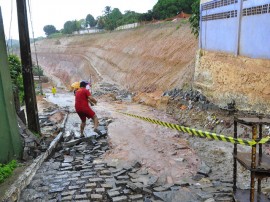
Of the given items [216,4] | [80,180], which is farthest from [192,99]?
[80,180]

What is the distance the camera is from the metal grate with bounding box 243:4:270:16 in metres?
9.17

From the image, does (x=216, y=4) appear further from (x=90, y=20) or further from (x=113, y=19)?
(x=90, y=20)

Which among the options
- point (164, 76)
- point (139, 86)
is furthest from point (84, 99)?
point (139, 86)

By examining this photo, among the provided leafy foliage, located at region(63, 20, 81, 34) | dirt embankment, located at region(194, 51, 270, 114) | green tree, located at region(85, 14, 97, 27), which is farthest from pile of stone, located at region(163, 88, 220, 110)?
green tree, located at region(85, 14, 97, 27)

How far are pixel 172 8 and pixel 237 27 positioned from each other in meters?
31.5

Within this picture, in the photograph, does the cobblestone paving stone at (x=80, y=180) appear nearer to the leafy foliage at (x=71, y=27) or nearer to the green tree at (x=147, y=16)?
the green tree at (x=147, y=16)

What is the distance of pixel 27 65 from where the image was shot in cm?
887

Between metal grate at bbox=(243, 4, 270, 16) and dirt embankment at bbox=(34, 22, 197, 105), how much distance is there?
6.79 m

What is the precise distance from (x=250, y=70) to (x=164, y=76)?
12.2 meters

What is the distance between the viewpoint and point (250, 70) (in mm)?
9977

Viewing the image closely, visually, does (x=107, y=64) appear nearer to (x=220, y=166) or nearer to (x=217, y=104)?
(x=217, y=104)

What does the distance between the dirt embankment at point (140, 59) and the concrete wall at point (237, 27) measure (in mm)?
3936

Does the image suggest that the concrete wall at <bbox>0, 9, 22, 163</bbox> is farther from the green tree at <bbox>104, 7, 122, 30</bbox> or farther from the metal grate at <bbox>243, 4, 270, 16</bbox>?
the green tree at <bbox>104, 7, 122, 30</bbox>

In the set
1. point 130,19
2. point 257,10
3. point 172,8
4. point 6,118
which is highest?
point 172,8
